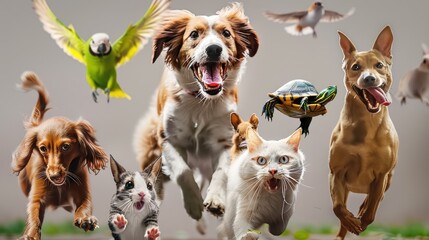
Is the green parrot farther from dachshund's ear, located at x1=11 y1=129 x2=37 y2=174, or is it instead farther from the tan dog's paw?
the tan dog's paw

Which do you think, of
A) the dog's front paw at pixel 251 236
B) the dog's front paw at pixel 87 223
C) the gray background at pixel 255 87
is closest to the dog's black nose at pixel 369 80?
the gray background at pixel 255 87

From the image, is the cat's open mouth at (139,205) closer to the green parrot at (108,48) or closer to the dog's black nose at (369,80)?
the green parrot at (108,48)

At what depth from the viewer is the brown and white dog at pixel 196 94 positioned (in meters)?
2.23

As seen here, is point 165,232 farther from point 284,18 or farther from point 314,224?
point 284,18

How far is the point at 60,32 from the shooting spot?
249 cm

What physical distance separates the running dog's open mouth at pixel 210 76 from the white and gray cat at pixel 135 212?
43 centimetres

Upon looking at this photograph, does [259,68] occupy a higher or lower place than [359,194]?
higher

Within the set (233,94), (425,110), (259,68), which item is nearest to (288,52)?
(259,68)

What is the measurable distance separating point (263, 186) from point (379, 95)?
0.56 metres

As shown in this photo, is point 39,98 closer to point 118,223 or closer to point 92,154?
point 92,154

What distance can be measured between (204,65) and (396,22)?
0.82 metres

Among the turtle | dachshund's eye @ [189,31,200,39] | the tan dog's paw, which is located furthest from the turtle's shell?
the tan dog's paw

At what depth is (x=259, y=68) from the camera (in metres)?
2.38

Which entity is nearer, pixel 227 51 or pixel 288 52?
pixel 227 51
